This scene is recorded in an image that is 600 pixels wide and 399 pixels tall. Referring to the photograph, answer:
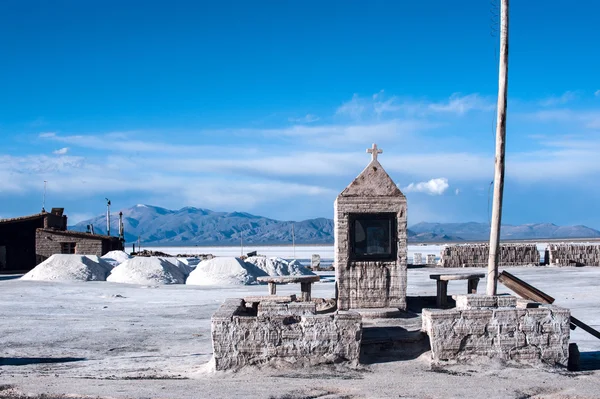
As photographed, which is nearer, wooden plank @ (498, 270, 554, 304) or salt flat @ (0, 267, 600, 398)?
salt flat @ (0, 267, 600, 398)

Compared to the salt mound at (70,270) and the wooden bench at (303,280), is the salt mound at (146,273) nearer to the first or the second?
the salt mound at (70,270)

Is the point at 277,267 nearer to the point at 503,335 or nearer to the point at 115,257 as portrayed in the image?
the point at 115,257

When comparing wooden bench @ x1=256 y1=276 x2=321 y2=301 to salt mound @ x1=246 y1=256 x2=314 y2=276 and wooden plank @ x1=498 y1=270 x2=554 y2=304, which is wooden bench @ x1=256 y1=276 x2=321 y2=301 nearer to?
wooden plank @ x1=498 y1=270 x2=554 y2=304

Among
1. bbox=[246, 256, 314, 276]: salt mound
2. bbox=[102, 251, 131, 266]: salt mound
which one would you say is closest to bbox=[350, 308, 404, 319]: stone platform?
bbox=[246, 256, 314, 276]: salt mound

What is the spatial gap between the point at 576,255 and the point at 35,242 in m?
28.6

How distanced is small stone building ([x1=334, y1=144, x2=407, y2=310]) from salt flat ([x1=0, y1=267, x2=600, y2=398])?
2.43 m

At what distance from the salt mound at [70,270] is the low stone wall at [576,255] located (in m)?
23.8

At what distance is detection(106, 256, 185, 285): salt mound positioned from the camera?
2545 cm

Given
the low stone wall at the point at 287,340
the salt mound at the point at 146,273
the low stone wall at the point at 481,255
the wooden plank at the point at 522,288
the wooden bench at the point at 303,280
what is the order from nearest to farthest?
the low stone wall at the point at 287,340 < the wooden plank at the point at 522,288 < the wooden bench at the point at 303,280 < the salt mound at the point at 146,273 < the low stone wall at the point at 481,255

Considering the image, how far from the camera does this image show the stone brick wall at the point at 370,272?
10.8m

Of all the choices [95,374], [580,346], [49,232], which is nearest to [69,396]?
[95,374]

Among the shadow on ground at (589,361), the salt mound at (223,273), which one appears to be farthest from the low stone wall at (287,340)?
the salt mound at (223,273)

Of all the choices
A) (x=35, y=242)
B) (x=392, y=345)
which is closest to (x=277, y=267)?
(x=35, y=242)

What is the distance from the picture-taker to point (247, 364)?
26.5 feet
